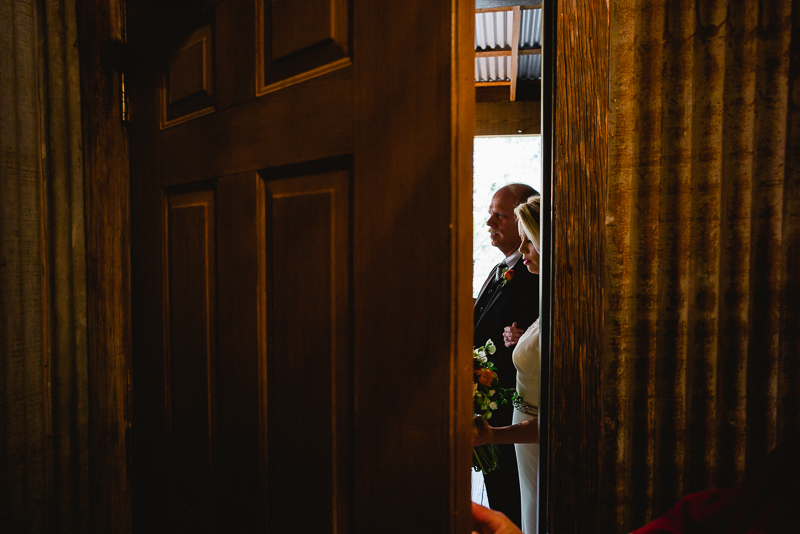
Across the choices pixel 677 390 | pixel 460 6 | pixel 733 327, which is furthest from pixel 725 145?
pixel 460 6

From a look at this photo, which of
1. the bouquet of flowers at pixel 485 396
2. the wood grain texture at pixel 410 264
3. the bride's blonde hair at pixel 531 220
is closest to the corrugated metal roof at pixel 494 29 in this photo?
the bride's blonde hair at pixel 531 220

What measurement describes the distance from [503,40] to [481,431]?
11.8ft

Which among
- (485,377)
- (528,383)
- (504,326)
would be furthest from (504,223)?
(485,377)

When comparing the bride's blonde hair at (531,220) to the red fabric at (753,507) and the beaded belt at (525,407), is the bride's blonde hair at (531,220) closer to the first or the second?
the beaded belt at (525,407)

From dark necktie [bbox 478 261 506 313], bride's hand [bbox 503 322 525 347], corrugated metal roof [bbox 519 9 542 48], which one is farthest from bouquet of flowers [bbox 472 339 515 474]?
corrugated metal roof [bbox 519 9 542 48]

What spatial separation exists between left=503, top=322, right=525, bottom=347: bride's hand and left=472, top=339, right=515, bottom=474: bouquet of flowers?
0.33 meters

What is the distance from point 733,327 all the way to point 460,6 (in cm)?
88

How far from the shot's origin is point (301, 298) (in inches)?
28.9

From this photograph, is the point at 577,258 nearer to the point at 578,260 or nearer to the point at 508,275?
the point at 578,260

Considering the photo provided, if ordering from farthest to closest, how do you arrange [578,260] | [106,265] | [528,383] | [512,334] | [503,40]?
1. [503,40]
2. [512,334]
3. [528,383]
4. [106,265]
5. [578,260]

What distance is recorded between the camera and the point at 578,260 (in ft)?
3.02

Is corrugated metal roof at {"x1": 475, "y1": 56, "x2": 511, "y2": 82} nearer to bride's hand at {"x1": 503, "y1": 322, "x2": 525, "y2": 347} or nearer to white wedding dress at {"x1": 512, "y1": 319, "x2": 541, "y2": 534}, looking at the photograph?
bride's hand at {"x1": 503, "y1": 322, "x2": 525, "y2": 347}

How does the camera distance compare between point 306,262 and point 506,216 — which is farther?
point 506,216

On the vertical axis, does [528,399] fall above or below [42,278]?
below
